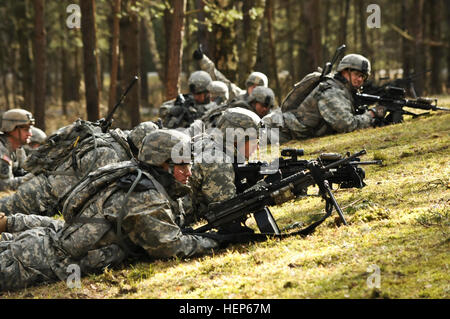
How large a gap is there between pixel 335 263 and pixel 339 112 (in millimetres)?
6641

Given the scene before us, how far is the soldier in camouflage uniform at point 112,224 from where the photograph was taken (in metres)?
5.56

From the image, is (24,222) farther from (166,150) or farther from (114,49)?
(114,49)

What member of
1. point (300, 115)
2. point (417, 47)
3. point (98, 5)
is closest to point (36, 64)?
point (300, 115)

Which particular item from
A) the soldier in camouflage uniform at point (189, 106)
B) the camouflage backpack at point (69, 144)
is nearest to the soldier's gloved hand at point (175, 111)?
the soldier in camouflage uniform at point (189, 106)

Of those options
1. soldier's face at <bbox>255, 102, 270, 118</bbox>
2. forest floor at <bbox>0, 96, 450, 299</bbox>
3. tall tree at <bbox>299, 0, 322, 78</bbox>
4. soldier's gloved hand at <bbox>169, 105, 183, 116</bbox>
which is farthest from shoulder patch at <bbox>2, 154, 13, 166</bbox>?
tall tree at <bbox>299, 0, 322, 78</bbox>

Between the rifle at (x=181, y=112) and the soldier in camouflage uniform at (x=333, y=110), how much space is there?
1.54 m

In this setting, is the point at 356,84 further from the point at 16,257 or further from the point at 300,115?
the point at 16,257

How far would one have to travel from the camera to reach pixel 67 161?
27.7 ft

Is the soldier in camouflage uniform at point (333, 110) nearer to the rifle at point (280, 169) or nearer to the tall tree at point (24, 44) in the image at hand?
the rifle at point (280, 169)

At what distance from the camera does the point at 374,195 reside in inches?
284

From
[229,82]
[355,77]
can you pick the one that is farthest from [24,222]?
[229,82]

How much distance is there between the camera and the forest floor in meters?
4.71

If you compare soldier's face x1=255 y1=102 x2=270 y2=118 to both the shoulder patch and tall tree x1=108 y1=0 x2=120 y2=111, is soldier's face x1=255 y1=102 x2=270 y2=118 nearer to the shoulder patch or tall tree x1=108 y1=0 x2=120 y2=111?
the shoulder patch
